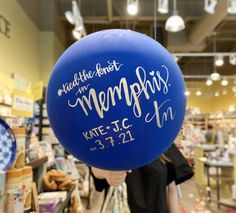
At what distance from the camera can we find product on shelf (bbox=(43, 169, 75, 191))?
2.85 m

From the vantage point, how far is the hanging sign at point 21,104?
7.13 feet

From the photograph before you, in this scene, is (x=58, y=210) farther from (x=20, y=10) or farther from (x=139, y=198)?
(x=20, y=10)

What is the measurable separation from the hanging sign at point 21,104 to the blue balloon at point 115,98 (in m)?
1.48

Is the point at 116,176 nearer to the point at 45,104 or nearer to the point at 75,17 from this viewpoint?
the point at 45,104

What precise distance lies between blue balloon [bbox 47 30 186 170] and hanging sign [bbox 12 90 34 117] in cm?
148

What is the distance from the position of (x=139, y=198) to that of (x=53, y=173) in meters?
1.57

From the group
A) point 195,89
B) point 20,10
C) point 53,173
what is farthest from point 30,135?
point 195,89

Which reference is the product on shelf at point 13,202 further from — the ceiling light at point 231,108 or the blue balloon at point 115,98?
the ceiling light at point 231,108

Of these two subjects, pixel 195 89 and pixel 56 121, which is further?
pixel 195 89

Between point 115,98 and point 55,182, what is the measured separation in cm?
244

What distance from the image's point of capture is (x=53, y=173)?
3.02 meters

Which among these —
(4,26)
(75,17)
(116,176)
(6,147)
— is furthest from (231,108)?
(116,176)

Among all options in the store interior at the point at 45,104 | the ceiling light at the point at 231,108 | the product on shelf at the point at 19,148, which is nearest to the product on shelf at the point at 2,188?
the store interior at the point at 45,104

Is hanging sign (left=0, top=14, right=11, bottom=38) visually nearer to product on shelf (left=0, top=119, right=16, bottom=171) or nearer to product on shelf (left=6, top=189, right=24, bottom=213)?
product on shelf (left=0, top=119, right=16, bottom=171)
